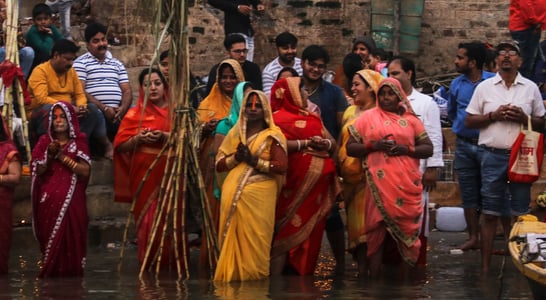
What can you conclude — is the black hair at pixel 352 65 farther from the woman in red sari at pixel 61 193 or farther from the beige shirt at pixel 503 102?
the woman in red sari at pixel 61 193

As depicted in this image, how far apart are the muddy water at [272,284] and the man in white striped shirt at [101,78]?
6.25 ft

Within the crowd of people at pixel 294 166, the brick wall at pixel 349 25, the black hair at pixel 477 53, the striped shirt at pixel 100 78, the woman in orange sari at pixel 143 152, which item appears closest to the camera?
the crowd of people at pixel 294 166

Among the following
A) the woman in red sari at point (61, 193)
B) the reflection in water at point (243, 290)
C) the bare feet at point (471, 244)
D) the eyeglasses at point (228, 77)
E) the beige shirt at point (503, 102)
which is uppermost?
the eyeglasses at point (228, 77)

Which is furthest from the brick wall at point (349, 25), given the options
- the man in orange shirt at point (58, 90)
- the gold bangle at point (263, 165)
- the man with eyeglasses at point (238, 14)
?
the gold bangle at point (263, 165)

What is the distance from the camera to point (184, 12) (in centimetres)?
1254

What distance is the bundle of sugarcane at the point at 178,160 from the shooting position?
41.2ft

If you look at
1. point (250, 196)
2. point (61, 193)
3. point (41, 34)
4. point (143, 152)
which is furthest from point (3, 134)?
point (41, 34)

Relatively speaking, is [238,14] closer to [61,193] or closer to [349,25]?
[349,25]

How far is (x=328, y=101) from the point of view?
13.5 metres

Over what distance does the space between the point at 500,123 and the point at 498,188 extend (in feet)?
1.70

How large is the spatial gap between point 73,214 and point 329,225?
6.79 ft

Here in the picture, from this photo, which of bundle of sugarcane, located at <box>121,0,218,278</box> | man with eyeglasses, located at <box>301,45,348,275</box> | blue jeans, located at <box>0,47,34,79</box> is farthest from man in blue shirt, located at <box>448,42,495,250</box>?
blue jeans, located at <box>0,47,34,79</box>

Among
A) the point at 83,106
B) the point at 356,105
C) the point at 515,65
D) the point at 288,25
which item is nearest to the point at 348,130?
the point at 356,105

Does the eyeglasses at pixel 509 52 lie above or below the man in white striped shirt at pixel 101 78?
above
